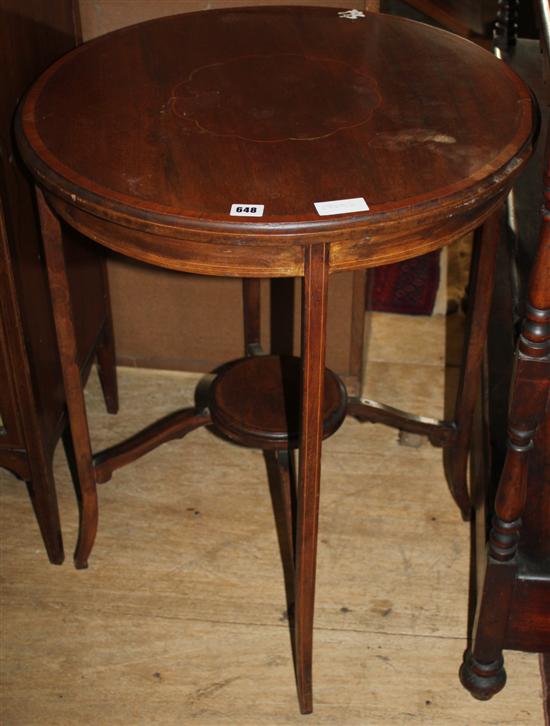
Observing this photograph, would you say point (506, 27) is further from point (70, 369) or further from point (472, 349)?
point (70, 369)

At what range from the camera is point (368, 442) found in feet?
7.20

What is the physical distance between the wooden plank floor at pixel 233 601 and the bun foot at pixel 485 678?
0.06ft

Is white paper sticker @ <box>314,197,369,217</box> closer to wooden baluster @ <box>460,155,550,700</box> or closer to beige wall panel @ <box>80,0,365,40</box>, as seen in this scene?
wooden baluster @ <box>460,155,550,700</box>

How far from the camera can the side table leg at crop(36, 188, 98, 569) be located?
1.54 meters

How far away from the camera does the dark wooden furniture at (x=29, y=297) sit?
5.17 ft

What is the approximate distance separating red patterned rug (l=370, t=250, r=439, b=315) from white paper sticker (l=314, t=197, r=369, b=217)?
1.37m

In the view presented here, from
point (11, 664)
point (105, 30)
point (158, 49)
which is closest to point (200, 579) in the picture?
point (11, 664)

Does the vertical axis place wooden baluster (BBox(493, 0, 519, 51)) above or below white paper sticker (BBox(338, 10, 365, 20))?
below

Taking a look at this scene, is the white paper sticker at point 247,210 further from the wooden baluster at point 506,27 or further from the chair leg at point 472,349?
the wooden baluster at point 506,27

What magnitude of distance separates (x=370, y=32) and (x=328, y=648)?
1072mm

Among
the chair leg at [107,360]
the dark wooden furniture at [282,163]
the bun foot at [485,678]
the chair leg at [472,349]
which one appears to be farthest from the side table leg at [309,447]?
the chair leg at [107,360]

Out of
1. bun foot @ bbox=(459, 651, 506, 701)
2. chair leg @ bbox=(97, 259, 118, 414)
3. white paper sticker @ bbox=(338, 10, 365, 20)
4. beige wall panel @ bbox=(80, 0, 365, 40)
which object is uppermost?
white paper sticker @ bbox=(338, 10, 365, 20)

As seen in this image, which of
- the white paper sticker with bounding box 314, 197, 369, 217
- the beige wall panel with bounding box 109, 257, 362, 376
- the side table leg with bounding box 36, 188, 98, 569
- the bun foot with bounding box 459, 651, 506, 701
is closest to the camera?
the white paper sticker with bounding box 314, 197, 369, 217

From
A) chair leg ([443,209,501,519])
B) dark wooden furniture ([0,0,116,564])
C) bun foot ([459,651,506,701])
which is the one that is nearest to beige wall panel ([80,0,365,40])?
dark wooden furniture ([0,0,116,564])
